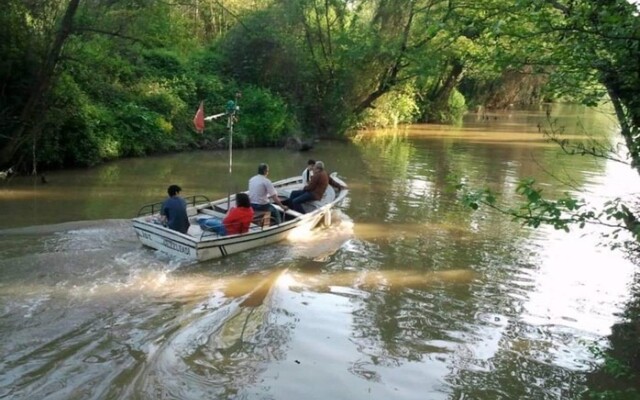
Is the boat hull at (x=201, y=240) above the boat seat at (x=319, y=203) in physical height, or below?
below

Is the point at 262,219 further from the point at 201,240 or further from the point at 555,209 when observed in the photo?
the point at 555,209

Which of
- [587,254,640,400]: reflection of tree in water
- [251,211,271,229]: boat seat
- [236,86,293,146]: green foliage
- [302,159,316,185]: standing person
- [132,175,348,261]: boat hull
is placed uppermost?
[236,86,293,146]: green foliage

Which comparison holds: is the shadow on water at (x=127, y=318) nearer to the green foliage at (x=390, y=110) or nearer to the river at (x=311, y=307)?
the river at (x=311, y=307)

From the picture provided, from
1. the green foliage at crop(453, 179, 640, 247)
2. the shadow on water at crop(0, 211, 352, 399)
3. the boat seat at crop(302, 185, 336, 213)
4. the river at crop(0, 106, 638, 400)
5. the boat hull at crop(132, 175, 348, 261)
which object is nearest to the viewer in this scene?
the green foliage at crop(453, 179, 640, 247)

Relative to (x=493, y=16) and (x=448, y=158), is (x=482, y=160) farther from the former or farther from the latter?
(x=493, y=16)

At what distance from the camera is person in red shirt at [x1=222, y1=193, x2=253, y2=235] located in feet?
34.9

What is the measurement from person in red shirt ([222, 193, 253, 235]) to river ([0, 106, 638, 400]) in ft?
1.80

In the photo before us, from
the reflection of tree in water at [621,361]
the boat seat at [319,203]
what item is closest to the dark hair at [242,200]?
the boat seat at [319,203]

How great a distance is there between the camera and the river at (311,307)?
20.5ft

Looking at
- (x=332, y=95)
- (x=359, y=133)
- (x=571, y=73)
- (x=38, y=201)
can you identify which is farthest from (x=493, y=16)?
(x=359, y=133)

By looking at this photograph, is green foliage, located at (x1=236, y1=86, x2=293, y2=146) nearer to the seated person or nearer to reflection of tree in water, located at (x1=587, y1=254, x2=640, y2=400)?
the seated person

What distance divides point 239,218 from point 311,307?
282 centimetres

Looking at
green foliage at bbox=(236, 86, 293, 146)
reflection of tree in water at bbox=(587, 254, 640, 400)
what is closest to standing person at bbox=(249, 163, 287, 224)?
reflection of tree in water at bbox=(587, 254, 640, 400)

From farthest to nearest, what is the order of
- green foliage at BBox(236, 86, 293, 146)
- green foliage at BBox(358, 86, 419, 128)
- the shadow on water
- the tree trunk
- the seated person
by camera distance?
green foliage at BBox(358, 86, 419, 128) < green foliage at BBox(236, 86, 293, 146) < the tree trunk < the seated person < the shadow on water
